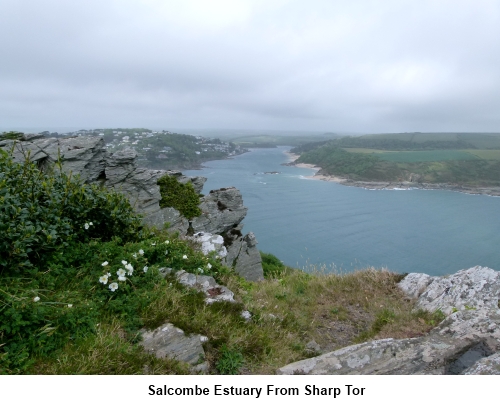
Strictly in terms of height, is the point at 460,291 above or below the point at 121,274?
below

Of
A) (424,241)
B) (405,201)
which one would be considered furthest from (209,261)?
(405,201)

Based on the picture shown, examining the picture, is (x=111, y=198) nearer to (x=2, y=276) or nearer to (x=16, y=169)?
(x=16, y=169)

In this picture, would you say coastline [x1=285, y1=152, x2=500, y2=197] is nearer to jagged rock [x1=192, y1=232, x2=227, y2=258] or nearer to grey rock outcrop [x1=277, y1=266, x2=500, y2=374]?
jagged rock [x1=192, y1=232, x2=227, y2=258]

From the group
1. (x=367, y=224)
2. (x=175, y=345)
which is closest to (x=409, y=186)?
(x=367, y=224)

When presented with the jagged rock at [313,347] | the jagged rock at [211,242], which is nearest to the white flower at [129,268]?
the jagged rock at [313,347]

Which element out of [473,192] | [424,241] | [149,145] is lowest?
[424,241]

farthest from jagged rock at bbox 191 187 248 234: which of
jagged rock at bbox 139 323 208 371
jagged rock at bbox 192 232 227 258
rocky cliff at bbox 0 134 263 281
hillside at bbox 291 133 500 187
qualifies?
hillside at bbox 291 133 500 187

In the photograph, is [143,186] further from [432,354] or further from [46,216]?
[432,354]
